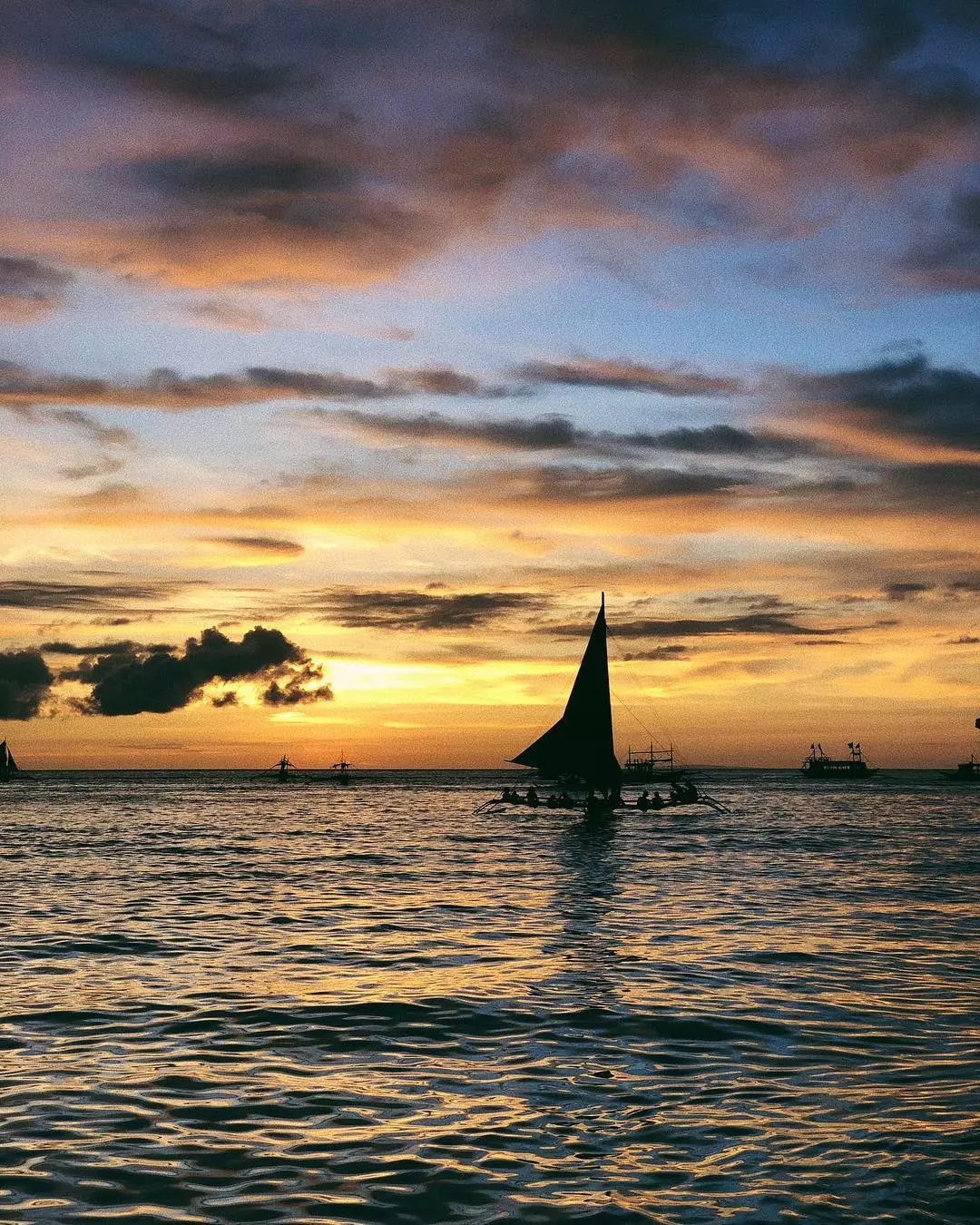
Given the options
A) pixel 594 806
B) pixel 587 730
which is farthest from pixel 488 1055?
pixel 594 806

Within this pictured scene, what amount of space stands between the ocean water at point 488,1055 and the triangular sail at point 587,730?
133 feet

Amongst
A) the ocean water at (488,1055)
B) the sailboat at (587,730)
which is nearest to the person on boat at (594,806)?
the sailboat at (587,730)

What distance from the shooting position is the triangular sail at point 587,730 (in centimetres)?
7638

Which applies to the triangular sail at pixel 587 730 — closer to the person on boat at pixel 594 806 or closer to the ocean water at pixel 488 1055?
the person on boat at pixel 594 806

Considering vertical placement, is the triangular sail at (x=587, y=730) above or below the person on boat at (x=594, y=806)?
above

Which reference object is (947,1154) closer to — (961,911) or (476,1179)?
(476,1179)

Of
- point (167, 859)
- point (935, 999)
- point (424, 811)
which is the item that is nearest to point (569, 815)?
point (424, 811)

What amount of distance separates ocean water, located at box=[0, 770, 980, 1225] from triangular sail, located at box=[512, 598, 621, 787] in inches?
1600

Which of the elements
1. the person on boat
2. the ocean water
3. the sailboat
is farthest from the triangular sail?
the ocean water

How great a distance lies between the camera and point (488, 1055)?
14.8m

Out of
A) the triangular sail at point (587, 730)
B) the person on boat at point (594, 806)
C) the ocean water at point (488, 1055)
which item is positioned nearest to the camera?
the ocean water at point (488, 1055)

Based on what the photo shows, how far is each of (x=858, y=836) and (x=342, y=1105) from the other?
6128 cm

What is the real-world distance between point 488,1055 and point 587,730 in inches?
2457

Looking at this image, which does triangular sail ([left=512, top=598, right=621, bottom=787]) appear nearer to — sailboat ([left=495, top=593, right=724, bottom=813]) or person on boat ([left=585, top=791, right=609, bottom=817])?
sailboat ([left=495, top=593, right=724, bottom=813])
